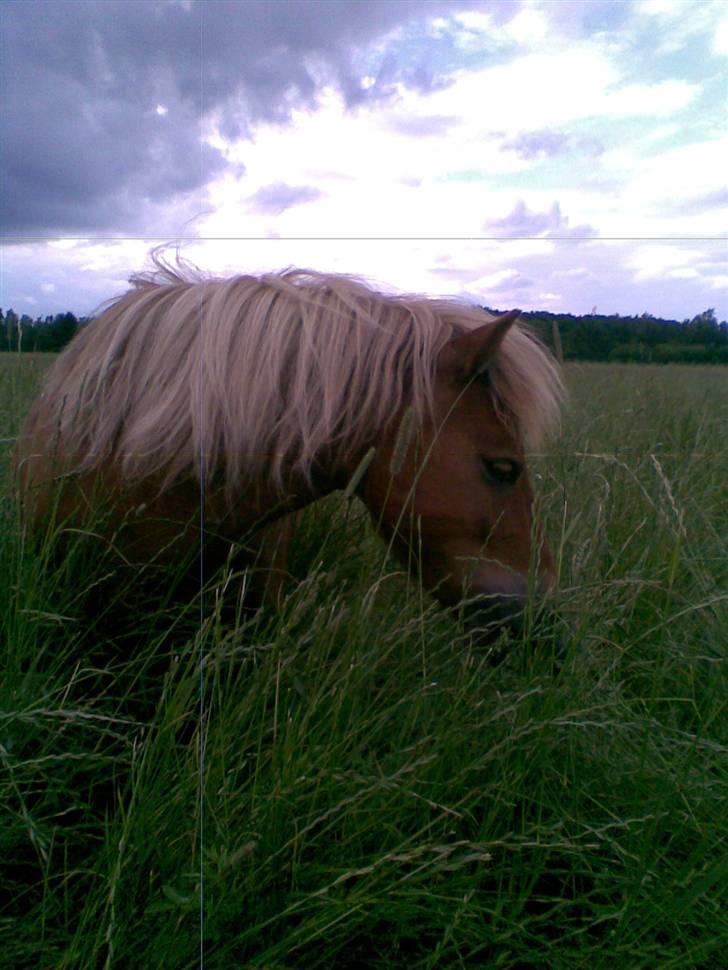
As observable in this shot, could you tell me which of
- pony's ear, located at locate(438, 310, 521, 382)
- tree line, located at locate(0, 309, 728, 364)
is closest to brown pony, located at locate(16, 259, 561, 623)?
pony's ear, located at locate(438, 310, 521, 382)

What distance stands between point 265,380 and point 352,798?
101 cm

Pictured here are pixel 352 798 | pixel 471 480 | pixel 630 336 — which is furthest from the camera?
pixel 630 336

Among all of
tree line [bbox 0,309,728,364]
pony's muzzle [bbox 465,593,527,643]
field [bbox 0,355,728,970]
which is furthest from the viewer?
tree line [bbox 0,309,728,364]

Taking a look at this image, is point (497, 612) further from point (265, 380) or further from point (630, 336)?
point (630, 336)

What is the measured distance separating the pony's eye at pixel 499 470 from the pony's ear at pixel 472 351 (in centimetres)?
21

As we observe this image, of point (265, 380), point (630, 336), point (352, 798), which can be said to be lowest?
point (352, 798)

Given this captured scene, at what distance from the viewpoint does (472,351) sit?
5.86 feet

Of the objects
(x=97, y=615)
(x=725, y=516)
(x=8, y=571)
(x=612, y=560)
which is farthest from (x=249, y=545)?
(x=725, y=516)

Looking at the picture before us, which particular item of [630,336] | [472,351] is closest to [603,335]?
[630,336]

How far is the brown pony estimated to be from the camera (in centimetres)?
177

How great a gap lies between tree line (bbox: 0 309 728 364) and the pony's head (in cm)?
39

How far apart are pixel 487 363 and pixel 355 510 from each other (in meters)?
0.84

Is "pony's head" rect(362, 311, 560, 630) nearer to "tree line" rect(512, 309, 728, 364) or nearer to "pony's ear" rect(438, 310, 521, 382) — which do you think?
"pony's ear" rect(438, 310, 521, 382)

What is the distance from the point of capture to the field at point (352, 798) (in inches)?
46.8
